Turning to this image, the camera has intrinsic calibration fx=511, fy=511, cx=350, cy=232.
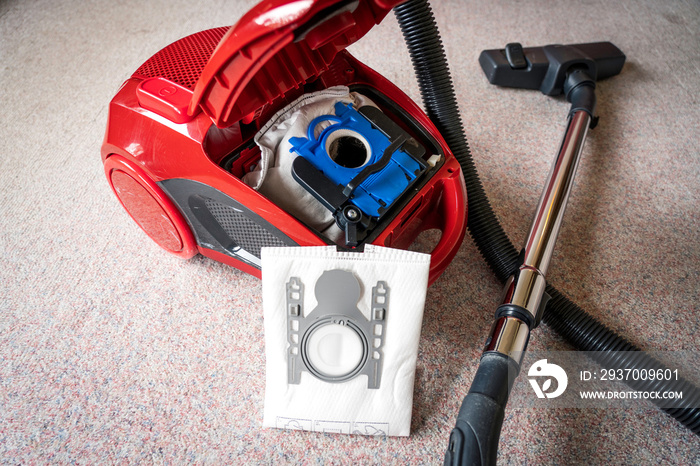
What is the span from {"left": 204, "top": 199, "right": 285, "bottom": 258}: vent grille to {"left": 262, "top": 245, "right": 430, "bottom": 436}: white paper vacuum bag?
5 cm

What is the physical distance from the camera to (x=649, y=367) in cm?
74

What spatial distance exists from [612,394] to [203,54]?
2.67 feet

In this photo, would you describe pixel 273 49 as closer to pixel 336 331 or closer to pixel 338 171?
pixel 338 171

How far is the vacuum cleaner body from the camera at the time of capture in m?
0.64

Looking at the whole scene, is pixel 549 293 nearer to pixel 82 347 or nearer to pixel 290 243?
pixel 290 243

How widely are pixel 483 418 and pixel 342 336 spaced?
0.21m

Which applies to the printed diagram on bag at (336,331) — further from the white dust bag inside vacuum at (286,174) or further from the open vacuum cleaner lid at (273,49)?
the open vacuum cleaner lid at (273,49)

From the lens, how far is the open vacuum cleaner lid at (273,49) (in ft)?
1.70

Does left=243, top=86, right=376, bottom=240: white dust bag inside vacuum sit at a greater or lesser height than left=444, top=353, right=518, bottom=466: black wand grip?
greater

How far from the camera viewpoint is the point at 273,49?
21.3 inches

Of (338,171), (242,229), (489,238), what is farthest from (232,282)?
(489,238)

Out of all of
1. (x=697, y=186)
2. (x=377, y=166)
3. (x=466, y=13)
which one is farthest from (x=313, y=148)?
(x=466, y=13)

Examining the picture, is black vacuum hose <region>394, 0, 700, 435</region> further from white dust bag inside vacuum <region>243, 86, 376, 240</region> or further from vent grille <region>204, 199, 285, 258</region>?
vent grille <region>204, 199, 285, 258</region>

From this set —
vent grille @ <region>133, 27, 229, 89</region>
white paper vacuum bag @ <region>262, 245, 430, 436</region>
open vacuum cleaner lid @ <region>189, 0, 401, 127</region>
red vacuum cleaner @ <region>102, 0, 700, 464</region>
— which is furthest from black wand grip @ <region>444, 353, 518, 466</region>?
vent grille @ <region>133, 27, 229, 89</region>
